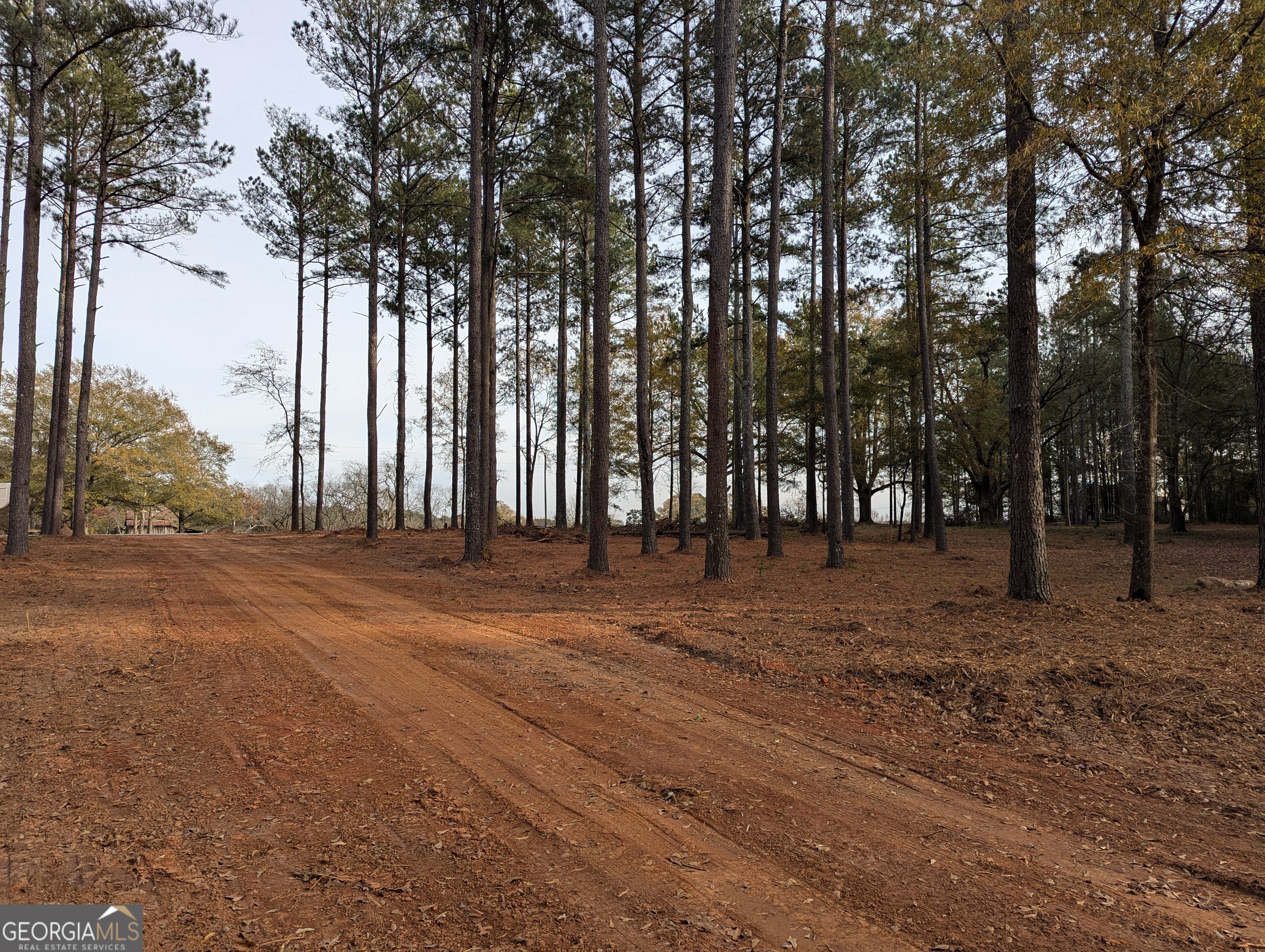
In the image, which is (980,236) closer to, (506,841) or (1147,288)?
(1147,288)

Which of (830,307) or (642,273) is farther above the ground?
(642,273)

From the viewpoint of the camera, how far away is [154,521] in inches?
1970

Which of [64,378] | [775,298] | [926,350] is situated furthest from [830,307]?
[64,378]

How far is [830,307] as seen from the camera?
1487 centimetres

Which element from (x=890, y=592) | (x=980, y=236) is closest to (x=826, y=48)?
(x=980, y=236)

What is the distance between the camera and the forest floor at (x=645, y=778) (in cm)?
259

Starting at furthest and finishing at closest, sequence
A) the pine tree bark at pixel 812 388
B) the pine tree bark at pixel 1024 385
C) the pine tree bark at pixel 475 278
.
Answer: the pine tree bark at pixel 812 388 → the pine tree bark at pixel 475 278 → the pine tree bark at pixel 1024 385

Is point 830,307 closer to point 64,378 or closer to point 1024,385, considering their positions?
point 1024,385

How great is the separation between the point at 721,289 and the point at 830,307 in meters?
4.03

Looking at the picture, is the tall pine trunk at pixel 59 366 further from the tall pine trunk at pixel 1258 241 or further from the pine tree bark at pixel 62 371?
the tall pine trunk at pixel 1258 241

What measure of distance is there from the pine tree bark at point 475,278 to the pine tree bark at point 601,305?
3401 mm

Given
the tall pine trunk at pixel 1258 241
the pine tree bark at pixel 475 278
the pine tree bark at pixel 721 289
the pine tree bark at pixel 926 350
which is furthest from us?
the pine tree bark at pixel 926 350

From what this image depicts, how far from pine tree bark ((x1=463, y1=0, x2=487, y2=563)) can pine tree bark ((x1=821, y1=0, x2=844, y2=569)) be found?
8.06m

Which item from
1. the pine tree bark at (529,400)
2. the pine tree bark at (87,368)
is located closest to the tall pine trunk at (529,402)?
the pine tree bark at (529,400)
